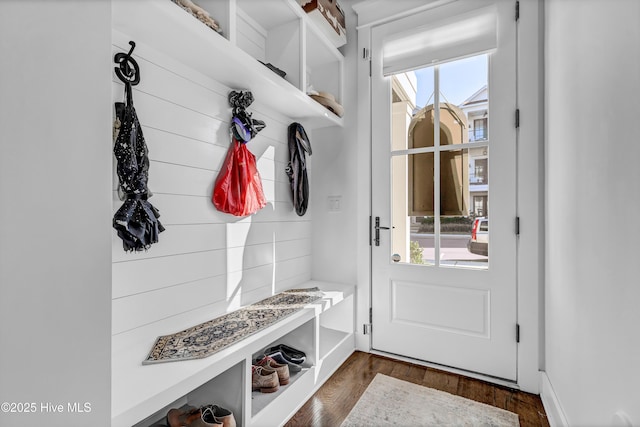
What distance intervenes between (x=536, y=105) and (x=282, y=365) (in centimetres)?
196

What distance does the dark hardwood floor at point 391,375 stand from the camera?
4.88ft

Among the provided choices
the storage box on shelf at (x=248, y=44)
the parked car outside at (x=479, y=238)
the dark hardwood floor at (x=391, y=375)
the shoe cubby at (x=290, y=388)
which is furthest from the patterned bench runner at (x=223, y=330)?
the storage box on shelf at (x=248, y=44)

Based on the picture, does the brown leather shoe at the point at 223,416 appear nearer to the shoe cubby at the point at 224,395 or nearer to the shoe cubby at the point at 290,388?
the shoe cubby at the point at 224,395

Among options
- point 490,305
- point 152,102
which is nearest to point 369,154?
point 490,305

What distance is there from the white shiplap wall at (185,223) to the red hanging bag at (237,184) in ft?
0.13

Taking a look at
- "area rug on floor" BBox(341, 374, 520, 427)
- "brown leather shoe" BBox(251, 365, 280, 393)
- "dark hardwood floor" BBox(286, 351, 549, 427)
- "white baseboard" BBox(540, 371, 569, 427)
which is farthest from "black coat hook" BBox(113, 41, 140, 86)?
"white baseboard" BBox(540, 371, 569, 427)

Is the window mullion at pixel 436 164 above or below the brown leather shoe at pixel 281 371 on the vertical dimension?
above

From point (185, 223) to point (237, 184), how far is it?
34 centimetres

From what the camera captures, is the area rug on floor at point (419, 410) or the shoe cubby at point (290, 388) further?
the area rug on floor at point (419, 410)

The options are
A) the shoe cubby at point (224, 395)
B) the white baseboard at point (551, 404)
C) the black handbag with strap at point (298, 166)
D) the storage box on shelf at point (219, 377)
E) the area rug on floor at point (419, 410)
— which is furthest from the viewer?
the black handbag with strap at point (298, 166)

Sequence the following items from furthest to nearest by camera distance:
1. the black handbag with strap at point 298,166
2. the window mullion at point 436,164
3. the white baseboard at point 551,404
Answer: the black handbag with strap at point 298,166 → the window mullion at point 436,164 → the white baseboard at point 551,404

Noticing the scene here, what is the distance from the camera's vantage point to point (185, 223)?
1393 millimetres

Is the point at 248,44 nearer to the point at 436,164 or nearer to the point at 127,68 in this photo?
the point at 127,68

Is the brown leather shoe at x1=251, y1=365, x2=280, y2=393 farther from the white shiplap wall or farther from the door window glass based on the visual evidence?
the door window glass
